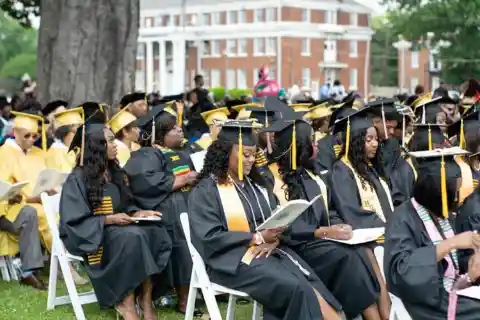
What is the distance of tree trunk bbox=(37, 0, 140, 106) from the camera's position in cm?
1320

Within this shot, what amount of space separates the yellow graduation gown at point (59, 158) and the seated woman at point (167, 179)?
145 centimetres

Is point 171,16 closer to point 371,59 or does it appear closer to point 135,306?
point 371,59

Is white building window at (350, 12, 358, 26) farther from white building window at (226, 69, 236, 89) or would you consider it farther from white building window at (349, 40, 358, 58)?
white building window at (226, 69, 236, 89)

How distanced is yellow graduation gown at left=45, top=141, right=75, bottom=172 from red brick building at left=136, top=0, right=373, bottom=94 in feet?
186

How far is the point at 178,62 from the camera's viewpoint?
80250 mm

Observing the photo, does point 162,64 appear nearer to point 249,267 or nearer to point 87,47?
point 87,47

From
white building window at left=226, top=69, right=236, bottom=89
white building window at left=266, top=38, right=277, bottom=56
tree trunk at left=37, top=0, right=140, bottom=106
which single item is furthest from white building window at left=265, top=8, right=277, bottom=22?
tree trunk at left=37, top=0, right=140, bottom=106

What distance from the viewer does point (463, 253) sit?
5363mm

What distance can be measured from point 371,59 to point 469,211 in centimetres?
7519

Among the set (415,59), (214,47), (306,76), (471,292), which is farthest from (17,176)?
(214,47)

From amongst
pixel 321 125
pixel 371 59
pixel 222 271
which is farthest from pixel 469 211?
pixel 371 59

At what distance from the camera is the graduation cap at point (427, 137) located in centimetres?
833

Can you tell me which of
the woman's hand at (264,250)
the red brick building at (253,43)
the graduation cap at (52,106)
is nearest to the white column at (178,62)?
the red brick building at (253,43)

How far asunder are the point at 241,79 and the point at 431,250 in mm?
69570
